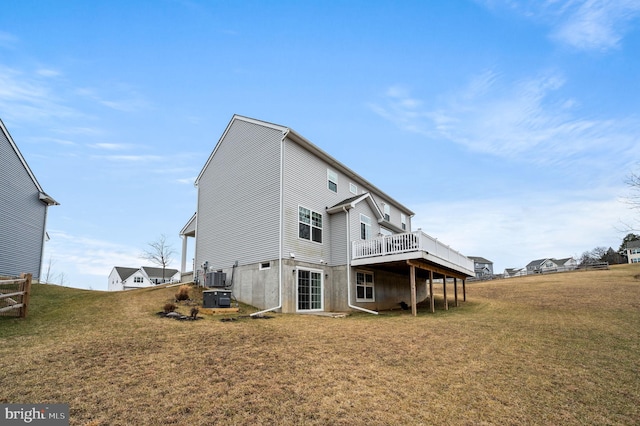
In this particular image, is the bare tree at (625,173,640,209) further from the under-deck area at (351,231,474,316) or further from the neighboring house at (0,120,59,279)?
the neighboring house at (0,120,59,279)

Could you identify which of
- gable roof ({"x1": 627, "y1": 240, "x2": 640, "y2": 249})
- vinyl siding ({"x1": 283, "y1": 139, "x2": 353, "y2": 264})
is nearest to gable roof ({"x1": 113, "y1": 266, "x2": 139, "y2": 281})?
vinyl siding ({"x1": 283, "y1": 139, "x2": 353, "y2": 264})

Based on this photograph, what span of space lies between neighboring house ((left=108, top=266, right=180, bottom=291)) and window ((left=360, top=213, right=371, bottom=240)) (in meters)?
46.6

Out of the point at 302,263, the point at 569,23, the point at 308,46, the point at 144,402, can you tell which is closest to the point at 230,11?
the point at 308,46

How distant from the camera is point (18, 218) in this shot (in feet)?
58.7

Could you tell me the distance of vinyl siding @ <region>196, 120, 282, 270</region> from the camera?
631 inches

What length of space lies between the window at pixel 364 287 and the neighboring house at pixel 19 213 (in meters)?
17.1

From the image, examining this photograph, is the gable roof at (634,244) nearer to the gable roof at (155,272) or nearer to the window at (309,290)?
the window at (309,290)

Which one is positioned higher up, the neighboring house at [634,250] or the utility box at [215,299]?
the neighboring house at [634,250]

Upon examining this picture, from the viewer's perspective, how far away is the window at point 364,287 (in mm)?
17759

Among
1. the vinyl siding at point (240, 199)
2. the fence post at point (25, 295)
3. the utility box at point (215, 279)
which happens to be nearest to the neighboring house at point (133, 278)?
the vinyl siding at point (240, 199)

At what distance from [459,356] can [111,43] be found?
17.2 meters

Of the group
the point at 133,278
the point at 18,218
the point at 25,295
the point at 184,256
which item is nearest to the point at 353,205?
the point at 184,256

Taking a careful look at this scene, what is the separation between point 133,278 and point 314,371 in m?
62.1

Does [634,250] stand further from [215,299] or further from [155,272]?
[155,272]
